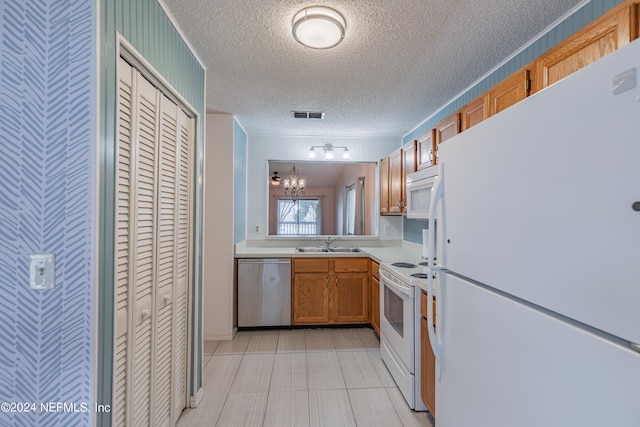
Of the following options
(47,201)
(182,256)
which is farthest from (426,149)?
(47,201)

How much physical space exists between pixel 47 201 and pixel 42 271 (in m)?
0.23

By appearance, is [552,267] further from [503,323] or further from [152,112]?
[152,112]

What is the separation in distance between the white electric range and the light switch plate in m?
1.80

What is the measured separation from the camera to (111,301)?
108 centimetres

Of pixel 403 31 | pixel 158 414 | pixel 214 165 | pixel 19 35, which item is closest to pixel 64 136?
pixel 19 35

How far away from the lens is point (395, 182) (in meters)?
3.30

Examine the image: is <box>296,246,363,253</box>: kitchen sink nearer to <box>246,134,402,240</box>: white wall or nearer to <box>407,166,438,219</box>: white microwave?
<box>246,134,402,240</box>: white wall

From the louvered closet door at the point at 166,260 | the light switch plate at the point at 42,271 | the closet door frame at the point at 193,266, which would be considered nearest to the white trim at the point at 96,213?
the light switch plate at the point at 42,271

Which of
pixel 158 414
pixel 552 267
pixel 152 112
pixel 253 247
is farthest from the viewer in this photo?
pixel 253 247

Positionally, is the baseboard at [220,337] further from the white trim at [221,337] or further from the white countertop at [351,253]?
the white countertop at [351,253]

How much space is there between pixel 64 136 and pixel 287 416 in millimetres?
1939

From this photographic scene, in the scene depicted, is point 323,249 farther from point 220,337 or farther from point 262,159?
point 220,337

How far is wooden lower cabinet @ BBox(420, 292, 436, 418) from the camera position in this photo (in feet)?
5.73

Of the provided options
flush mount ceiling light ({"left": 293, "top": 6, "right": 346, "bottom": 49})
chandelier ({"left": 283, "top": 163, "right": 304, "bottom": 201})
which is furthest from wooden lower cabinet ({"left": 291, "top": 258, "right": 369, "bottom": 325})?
flush mount ceiling light ({"left": 293, "top": 6, "right": 346, "bottom": 49})
